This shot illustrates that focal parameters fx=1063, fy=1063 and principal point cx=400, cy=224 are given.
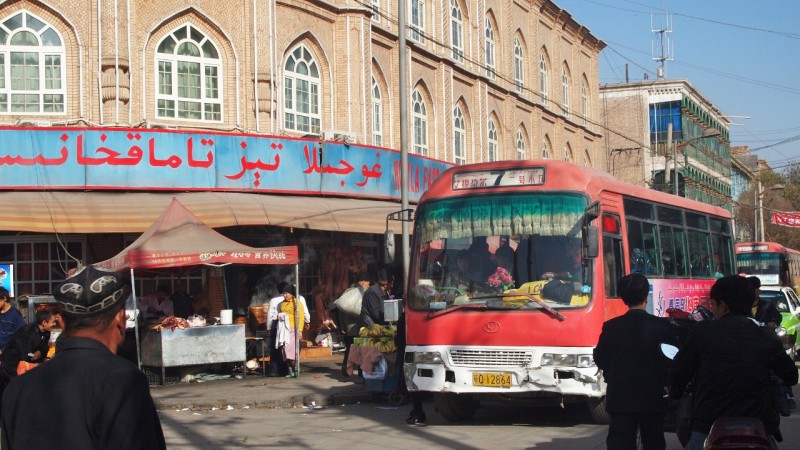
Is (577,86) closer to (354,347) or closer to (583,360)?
(354,347)

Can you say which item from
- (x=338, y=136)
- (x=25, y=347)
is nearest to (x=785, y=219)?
(x=338, y=136)

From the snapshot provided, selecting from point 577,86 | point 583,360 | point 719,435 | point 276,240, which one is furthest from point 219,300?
point 577,86

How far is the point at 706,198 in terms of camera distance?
215 ft

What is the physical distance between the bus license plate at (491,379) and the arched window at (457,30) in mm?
22288

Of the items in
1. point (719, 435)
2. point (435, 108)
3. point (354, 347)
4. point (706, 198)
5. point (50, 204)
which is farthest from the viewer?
point (706, 198)

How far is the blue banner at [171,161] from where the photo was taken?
20.0 metres

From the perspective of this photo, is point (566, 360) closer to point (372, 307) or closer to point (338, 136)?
point (372, 307)

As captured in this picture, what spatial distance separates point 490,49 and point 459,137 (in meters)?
4.80

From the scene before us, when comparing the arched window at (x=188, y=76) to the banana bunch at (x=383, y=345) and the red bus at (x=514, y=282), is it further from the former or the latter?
the red bus at (x=514, y=282)

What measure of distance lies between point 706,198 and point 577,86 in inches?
906

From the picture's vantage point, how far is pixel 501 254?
12.3 meters

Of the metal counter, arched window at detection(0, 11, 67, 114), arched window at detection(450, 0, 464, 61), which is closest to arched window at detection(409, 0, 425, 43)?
arched window at detection(450, 0, 464, 61)

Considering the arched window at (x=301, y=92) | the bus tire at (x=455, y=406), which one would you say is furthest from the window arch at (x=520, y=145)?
the bus tire at (x=455, y=406)

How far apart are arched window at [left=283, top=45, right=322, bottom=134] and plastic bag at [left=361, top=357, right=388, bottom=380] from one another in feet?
32.6
